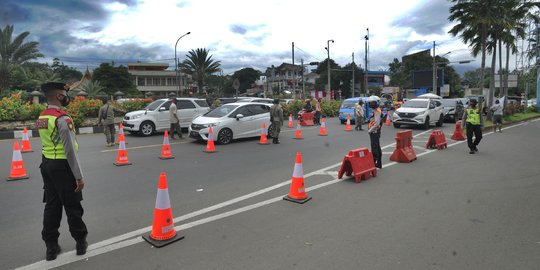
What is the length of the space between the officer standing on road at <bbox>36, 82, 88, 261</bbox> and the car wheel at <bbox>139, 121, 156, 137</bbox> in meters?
11.7

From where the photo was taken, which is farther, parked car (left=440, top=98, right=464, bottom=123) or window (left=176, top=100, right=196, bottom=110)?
parked car (left=440, top=98, right=464, bottom=123)

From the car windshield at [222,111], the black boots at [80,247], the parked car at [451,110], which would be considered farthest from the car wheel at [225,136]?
the parked car at [451,110]

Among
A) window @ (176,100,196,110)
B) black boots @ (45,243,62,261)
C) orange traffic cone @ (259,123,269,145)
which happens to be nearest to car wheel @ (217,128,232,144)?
orange traffic cone @ (259,123,269,145)

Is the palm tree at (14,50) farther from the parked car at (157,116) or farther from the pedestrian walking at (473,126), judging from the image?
the pedestrian walking at (473,126)

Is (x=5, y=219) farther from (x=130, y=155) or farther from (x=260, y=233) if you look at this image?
(x=130, y=155)

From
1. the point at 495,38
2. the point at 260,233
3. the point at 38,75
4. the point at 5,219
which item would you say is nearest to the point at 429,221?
the point at 260,233

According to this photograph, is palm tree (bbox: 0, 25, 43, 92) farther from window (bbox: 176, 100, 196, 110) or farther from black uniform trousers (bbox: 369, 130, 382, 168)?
black uniform trousers (bbox: 369, 130, 382, 168)

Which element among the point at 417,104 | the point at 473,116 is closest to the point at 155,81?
the point at 417,104

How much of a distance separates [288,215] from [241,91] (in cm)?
9464

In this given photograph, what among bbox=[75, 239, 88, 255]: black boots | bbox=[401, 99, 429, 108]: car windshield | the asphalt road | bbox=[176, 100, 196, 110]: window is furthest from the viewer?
bbox=[401, 99, 429, 108]: car windshield

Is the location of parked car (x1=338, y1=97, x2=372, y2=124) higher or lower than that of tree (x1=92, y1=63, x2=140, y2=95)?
lower

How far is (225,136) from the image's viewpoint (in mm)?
13000

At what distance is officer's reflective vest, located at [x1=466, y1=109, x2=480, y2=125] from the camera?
11189 millimetres

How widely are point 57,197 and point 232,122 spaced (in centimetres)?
943
